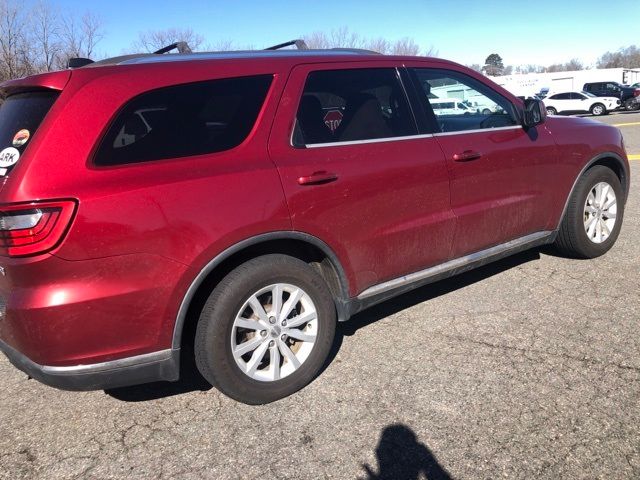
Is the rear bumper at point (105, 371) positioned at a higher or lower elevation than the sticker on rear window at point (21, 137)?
lower

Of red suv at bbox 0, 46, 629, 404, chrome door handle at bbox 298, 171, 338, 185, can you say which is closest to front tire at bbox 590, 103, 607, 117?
red suv at bbox 0, 46, 629, 404

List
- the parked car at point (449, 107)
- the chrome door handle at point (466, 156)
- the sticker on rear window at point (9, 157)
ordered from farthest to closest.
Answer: the parked car at point (449, 107)
the chrome door handle at point (466, 156)
the sticker on rear window at point (9, 157)

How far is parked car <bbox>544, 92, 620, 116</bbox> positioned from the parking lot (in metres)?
30.4

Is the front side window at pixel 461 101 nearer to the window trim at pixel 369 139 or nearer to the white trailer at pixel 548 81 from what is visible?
the window trim at pixel 369 139

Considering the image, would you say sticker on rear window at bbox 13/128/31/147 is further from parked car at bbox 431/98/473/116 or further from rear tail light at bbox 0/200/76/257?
parked car at bbox 431/98/473/116

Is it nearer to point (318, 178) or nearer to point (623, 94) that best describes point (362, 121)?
point (318, 178)

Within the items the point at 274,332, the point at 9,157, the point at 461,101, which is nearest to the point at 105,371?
the point at 274,332

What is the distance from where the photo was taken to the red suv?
2.30 meters

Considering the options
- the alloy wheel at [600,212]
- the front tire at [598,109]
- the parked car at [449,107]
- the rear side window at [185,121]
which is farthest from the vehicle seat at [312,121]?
the front tire at [598,109]

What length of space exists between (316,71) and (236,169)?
2.85 feet

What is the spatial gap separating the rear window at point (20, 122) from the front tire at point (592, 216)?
3.86m

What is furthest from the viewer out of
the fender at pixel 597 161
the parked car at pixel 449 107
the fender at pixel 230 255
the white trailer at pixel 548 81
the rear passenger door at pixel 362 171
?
the white trailer at pixel 548 81

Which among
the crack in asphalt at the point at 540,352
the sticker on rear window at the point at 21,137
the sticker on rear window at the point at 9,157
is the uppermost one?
the sticker on rear window at the point at 21,137

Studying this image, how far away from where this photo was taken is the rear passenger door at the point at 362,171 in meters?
2.88
